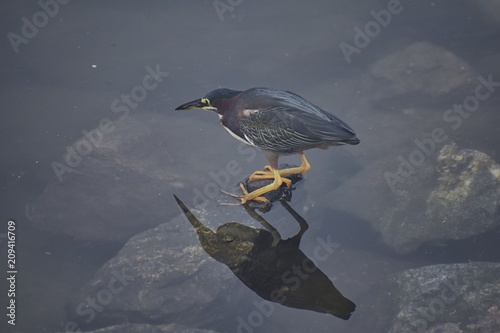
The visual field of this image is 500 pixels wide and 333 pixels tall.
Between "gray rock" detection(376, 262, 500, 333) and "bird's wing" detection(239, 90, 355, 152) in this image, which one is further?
"bird's wing" detection(239, 90, 355, 152)

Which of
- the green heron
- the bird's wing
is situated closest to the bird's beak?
the green heron

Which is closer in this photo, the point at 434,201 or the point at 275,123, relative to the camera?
the point at 275,123

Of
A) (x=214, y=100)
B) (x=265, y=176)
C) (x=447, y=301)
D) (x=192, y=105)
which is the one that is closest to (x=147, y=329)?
(x=265, y=176)

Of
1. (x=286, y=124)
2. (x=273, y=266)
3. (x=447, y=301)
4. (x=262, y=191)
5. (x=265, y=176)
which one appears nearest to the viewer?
(x=273, y=266)

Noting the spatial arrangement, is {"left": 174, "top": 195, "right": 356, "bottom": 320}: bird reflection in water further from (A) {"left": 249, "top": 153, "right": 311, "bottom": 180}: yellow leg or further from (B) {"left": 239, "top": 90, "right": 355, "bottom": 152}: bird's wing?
(B) {"left": 239, "top": 90, "right": 355, "bottom": 152}: bird's wing

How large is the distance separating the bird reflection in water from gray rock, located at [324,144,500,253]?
5.64 ft

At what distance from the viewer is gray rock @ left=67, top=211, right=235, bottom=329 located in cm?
470

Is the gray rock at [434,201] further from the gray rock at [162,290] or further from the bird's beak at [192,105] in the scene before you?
the bird's beak at [192,105]

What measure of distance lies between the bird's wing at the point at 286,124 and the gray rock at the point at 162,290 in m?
1.31

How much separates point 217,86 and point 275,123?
4754mm

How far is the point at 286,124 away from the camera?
4.20 meters

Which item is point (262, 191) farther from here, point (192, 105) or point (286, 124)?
point (192, 105)

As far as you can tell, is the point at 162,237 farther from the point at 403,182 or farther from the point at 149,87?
the point at 149,87

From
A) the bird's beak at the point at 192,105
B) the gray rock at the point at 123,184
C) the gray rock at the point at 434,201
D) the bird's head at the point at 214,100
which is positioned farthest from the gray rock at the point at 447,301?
the gray rock at the point at 123,184
